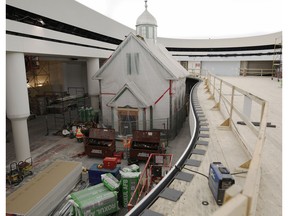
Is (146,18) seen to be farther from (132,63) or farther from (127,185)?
(127,185)

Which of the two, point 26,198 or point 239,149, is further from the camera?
point 26,198

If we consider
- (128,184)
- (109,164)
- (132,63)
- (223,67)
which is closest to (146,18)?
(132,63)

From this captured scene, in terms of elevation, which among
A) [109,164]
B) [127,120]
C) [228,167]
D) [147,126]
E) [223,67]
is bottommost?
[109,164]

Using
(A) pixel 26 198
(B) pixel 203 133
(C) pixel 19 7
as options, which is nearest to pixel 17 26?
(C) pixel 19 7

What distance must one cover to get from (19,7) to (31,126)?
12.0m

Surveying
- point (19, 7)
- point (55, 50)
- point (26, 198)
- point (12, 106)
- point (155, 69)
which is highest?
point (19, 7)

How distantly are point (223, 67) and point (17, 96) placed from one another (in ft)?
115

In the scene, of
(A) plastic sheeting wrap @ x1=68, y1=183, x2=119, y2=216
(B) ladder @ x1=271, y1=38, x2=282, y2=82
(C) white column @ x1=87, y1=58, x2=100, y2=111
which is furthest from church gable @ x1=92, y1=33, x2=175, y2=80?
(B) ladder @ x1=271, y1=38, x2=282, y2=82

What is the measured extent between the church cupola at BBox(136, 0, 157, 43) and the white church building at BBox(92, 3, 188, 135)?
444 cm

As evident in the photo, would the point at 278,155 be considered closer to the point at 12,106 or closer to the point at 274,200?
the point at 274,200

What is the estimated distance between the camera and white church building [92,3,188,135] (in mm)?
13672

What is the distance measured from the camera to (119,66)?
1438 centimetres

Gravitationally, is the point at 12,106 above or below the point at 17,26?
below

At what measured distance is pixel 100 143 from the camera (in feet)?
40.1
